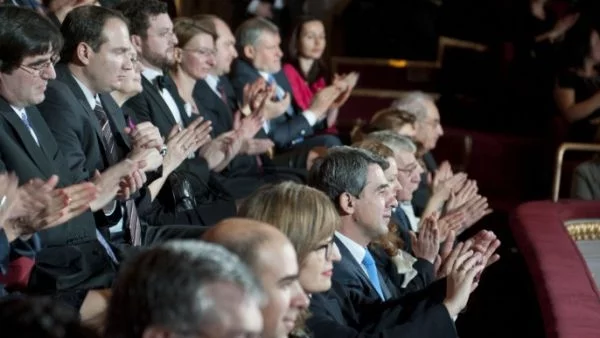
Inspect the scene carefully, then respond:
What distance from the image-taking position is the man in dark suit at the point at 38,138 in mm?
3105

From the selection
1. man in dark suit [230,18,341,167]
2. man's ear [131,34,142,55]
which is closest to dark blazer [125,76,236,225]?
man's ear [131,34,142,55]

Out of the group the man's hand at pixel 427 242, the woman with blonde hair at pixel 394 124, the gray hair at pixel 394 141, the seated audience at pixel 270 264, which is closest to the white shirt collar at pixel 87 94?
the man's hand at pixel 427 242

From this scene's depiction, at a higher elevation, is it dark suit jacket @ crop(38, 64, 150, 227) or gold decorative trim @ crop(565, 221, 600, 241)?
dark suit jacket @ crop(38, 64, 150, 227)

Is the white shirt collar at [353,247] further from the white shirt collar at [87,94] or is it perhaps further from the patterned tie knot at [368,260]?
the white shirt collar at [87,94]

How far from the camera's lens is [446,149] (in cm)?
723

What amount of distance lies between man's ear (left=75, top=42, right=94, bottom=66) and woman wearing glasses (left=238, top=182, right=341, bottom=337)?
1214mm

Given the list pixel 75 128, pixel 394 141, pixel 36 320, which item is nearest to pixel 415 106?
pixel 394 141

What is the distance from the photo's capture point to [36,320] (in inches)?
65.3

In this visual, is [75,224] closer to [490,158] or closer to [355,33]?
[490,158]

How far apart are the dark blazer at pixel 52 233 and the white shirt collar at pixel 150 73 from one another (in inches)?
49.3

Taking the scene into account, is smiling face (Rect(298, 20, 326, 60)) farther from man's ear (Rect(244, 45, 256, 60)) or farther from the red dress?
man's ear (Rect(244, 45, 256, 60))

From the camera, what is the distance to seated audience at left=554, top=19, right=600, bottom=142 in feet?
22.0

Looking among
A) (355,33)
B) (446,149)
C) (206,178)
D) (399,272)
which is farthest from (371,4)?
(399,272)

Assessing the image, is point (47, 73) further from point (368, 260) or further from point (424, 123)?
point (424, 123)
